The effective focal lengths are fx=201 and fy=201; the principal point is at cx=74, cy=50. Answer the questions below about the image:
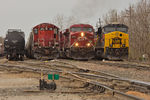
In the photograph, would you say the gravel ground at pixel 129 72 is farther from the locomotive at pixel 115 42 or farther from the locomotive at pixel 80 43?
the locomotive at pixel 80 43

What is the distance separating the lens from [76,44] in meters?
16.8

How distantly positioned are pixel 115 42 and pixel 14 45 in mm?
9222

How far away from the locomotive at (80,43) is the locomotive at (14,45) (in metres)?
4.86

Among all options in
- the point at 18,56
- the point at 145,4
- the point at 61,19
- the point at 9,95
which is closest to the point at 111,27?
the point at 18,56

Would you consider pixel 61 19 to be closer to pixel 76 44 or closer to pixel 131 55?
pixel 131 55

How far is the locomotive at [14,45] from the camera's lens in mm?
18562

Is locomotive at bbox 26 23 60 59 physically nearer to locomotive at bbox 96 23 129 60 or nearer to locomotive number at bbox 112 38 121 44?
locomotive at bbox 96 23 129 60

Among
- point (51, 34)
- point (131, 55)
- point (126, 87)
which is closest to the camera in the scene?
point (126, 87)

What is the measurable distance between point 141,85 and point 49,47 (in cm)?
1344

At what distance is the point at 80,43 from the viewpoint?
16.9 m

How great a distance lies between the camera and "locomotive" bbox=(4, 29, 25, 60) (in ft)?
60.9

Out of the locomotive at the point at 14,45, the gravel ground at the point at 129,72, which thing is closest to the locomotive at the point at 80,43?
the locomotive at the point at 14,45

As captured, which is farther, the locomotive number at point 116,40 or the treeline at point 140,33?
the treeline at point 140,33

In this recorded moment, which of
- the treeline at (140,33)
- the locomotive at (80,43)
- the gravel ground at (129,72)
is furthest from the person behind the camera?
the treeline at (140,33)
